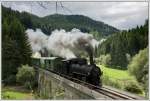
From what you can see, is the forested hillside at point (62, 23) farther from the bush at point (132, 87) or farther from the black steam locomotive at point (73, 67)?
the bush at point (132, 87)

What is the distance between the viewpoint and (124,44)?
1457 centimetres

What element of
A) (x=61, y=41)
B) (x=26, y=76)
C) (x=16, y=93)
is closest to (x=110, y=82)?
(x=61, y=41)

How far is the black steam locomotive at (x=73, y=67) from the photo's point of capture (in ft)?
49.5

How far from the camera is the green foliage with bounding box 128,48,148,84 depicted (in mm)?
14109

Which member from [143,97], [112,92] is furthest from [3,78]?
[143,97]

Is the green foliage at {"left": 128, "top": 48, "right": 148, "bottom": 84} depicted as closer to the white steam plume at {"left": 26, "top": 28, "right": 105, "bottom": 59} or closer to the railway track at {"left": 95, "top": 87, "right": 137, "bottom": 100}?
the railway track at {"left": 95, "top": 87, "right": 137, "bottom": 100}

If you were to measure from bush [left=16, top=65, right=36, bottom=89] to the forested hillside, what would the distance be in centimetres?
132

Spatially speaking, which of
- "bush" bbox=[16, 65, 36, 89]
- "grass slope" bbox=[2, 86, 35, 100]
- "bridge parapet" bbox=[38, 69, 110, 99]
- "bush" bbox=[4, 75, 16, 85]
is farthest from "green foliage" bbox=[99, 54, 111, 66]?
"bush" bbox=[4, 75, 16, 85]

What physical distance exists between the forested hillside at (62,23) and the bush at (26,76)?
1.32 m

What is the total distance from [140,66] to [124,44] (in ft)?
2.97

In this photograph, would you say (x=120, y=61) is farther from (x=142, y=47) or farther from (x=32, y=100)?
(x=32, y=100)

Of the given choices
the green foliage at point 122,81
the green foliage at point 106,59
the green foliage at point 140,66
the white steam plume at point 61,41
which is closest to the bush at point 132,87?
the green foliage at point 122,81

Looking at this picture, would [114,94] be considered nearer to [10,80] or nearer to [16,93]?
[16,93]

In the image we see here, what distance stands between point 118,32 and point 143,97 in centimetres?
220
